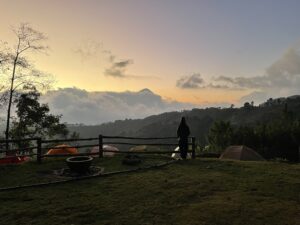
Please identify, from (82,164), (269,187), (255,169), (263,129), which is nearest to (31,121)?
(82,164)

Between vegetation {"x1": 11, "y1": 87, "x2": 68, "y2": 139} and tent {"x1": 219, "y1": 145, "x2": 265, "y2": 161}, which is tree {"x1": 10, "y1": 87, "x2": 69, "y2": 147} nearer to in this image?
vegetation {"x1": 11, "y1": 87, "x2": 68, "y2": 139}

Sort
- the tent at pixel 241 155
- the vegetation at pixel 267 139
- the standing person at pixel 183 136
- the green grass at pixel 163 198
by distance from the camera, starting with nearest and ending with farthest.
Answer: the green grass at pixel 163 198, the standing person at pixel 183 136, the tent at pixel 241 155, the vegetation at pixel 267 139

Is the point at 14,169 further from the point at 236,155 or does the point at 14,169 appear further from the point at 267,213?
the point at 236,155

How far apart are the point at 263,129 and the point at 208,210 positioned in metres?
75.2

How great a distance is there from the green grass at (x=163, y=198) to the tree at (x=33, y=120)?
Result: 2049 cm

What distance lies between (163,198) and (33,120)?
28804 millimetres

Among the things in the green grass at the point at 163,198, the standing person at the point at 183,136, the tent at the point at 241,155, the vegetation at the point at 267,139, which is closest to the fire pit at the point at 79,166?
the green grass at the point at 163,198

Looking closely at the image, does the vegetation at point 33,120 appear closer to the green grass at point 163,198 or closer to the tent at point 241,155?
the tent at point 241,155

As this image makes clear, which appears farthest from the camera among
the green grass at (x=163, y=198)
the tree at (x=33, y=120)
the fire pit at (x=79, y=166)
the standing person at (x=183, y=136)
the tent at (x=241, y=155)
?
the tree at (x=33, y=120)

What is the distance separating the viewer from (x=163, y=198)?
1198 cm

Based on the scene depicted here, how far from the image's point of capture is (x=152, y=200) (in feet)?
38.7

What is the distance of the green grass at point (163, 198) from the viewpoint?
10.1m

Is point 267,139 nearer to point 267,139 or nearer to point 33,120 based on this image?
point 267,139

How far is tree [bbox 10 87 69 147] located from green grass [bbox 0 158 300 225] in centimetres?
2049
